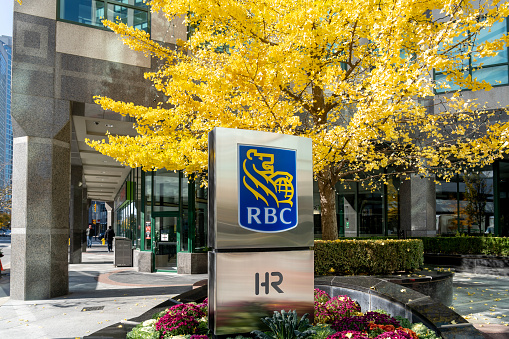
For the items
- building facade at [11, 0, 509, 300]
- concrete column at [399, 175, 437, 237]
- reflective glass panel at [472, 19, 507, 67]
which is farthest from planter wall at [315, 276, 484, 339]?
reflective glass panel at [472, 19, 507, 67]

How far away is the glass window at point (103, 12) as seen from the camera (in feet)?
39.9

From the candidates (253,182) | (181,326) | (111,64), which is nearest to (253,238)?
(253,182)

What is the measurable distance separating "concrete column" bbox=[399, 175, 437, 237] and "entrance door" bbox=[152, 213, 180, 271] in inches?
421

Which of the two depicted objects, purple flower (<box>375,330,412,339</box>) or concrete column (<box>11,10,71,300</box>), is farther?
concrete column (<box>11,10,71,300</box>)

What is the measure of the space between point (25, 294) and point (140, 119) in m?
5.39

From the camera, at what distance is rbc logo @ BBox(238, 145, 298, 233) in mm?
4613

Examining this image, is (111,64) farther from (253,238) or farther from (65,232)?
(253,238)

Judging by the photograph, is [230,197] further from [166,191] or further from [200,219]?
[166,191]

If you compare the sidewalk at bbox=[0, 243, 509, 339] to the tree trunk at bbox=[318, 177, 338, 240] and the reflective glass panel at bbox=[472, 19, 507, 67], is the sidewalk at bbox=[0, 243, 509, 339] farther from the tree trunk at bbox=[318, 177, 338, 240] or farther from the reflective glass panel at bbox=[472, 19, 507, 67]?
the reflective glass panel at bbox=[472, 19, 507, 67]

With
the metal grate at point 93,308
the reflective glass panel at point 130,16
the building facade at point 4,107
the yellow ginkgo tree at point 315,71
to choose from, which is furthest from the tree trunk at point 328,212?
the building facade at point 4,107

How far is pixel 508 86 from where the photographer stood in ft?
59.3

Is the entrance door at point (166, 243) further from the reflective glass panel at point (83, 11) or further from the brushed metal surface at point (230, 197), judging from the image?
the brushed metal surface at point (230, 197)

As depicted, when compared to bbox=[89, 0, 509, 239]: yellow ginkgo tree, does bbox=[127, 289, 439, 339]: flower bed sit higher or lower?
lower

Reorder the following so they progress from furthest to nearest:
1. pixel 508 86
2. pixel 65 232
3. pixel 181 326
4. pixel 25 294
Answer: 1. pixel 508 86
2. pixel 65 232
3. pixel 25 294
4. pixel 181 326
